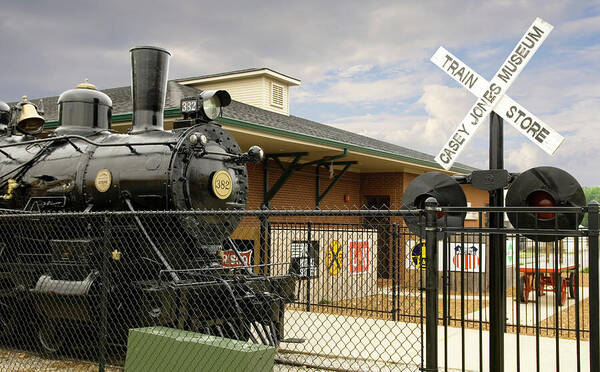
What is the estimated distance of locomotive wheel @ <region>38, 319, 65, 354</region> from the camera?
694 centimetres

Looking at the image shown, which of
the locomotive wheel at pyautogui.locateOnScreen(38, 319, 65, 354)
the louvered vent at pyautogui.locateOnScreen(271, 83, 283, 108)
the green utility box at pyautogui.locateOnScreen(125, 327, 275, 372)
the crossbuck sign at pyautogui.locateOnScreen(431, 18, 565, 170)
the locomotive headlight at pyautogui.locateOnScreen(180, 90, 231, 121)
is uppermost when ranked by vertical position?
the louvered vent at pyautogui.locateOnScreen(271, 83, 283, 108)

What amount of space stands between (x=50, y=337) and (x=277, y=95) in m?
14.0

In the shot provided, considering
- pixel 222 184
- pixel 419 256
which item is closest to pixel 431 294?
pixel 419 256

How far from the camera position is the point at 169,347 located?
464cm

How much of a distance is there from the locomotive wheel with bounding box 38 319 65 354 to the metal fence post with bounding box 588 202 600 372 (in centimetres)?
598

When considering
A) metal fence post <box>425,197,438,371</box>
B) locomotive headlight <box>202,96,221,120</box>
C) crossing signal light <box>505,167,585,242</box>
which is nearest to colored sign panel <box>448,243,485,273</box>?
crossing signal light <box>505,167,585,242</box>

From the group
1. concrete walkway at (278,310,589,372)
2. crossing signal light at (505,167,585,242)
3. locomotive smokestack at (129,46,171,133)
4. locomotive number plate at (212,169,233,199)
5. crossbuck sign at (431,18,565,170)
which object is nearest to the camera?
crossing signal light at (505,167,585,242)

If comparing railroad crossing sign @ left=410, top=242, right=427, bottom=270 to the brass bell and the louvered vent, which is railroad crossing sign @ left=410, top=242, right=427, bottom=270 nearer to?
the brass bell

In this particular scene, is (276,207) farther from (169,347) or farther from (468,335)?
(169,347)

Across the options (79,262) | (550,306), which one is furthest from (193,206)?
(550,306)

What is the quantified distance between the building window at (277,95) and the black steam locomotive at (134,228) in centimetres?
1127

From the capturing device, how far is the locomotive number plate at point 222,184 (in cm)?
730

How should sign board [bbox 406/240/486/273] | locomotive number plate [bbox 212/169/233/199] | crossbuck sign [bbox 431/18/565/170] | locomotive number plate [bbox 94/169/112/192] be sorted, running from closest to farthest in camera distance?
sign board [bbox 406/240/486/273] → crossbuck sign [bbox 431/18/565/170] → locomotive number plate [bbox 94/169/112/192] → locomotive number plate [bbox 212/169/233/199]

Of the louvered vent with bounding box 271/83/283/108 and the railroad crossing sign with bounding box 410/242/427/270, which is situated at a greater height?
the louvered vent with bounding box 271/83/283/108
